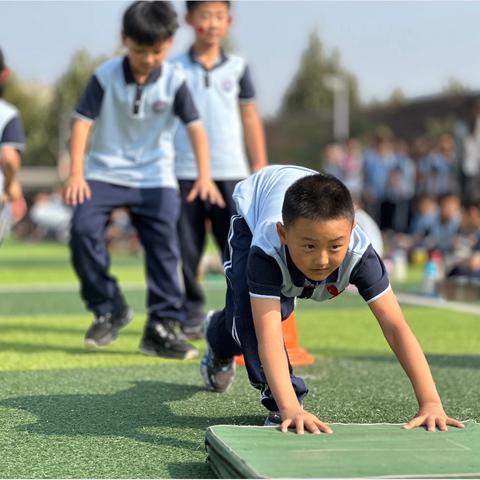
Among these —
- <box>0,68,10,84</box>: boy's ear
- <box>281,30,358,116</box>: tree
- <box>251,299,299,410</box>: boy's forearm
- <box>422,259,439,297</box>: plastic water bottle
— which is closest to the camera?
<box>251,299,299,410</box>: boy's forearm

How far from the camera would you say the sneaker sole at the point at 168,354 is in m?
6.05

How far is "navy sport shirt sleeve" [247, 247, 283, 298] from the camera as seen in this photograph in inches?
144

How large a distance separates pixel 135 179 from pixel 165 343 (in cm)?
99

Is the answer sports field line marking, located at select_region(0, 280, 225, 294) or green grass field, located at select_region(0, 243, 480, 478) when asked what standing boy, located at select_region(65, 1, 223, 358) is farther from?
sports field line marking, located at select_region(0, 280, 225, 294)

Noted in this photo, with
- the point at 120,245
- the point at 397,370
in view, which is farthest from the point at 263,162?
the point at 120,245

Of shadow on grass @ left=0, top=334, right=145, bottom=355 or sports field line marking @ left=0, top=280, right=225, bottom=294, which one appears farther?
sports field line marking @ left=0, top=280, right=225, bottom=294

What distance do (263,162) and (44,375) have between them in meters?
2.45

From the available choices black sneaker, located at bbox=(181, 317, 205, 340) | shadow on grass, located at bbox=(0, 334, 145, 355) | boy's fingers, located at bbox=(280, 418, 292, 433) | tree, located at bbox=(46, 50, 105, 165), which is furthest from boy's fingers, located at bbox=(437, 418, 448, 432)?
tree, located at bbox=(46, 50, 105, 165)

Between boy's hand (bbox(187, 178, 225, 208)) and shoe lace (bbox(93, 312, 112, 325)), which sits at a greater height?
boy's hand (bbox(187, 178, 225, 208))

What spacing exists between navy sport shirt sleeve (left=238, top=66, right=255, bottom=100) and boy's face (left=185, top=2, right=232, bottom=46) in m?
0.31

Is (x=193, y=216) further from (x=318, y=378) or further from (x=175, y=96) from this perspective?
(x=318, y=378)

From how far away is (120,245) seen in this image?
23484 mm

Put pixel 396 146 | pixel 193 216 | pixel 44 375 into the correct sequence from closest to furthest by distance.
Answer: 1. pixel 44 375
2. pixel 193 216
3. pixel 396 146

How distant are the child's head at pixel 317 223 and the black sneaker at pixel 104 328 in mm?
3069
